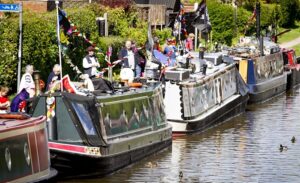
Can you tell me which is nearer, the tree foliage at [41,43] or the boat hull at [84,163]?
the boat hull at [84,163]

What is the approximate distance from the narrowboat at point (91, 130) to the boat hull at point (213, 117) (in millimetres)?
4400

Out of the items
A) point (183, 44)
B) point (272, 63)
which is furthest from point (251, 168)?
point (272, 63)

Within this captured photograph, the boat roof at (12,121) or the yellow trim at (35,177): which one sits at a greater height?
the boat roof at (12,121)

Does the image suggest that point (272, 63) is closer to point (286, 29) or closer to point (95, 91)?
point (95, 91)

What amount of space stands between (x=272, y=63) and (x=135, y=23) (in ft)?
27.0

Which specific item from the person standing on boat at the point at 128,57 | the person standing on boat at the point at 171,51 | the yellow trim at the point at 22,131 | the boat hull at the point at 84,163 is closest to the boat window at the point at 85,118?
the boat hull at the point at 84,163

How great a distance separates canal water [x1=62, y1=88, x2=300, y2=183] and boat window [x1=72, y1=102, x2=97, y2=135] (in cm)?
92

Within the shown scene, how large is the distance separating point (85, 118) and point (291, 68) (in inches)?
989

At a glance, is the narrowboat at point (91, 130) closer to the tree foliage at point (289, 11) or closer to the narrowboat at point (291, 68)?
the narrowboat at point (291, 68)

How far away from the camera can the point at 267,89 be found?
1468 inches

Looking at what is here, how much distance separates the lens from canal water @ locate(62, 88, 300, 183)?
20391 millimetres

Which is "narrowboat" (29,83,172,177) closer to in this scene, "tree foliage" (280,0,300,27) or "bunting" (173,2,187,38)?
→ "bunting" (173,2,187,38)

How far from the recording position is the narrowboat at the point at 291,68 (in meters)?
42.7

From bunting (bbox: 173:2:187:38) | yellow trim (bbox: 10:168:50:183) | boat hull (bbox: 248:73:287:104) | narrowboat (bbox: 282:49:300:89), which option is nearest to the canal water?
yellow trim (bbox: 10:168:50:183)
